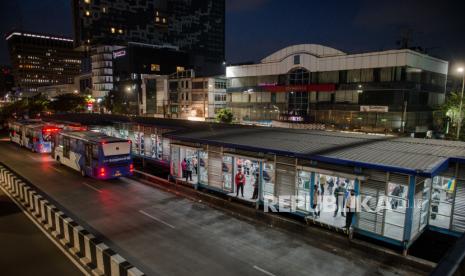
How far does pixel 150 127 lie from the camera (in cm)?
2808

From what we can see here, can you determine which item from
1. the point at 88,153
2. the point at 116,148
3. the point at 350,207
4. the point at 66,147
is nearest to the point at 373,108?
the point at 350,207

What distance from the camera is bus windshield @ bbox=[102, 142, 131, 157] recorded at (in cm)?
2080

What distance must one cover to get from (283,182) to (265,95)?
45352mm

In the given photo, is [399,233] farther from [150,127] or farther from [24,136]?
[24,136]

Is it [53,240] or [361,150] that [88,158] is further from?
[361,150]

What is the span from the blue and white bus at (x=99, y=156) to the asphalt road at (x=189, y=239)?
1.65 metres

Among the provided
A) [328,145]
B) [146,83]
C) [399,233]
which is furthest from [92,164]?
[146,83]

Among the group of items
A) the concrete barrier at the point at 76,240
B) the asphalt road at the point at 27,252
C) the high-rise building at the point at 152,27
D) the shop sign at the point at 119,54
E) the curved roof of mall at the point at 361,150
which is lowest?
the asphalt road at the point at 27,252

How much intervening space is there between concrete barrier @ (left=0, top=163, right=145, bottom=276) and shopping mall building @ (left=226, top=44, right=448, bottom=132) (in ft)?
142

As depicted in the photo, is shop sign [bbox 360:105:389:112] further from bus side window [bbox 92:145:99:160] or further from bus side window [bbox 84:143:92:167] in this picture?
bus side window [bbox 84:143:92:167]

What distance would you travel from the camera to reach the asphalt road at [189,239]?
1045 cm

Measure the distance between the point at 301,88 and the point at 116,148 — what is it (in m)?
38.7

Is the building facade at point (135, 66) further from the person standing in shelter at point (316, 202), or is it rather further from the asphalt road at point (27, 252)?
the person standing in shelter at point (316, 202)

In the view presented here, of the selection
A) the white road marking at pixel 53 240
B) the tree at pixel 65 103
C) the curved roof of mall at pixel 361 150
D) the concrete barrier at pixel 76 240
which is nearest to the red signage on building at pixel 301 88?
the curved roof of mall at pixel 361 150
